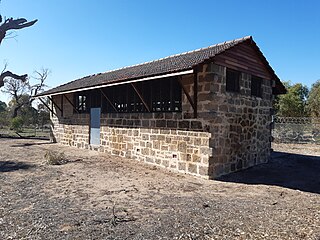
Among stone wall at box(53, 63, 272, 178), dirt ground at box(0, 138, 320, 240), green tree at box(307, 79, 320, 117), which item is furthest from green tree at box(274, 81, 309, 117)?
dirt ground at box(0, 138, 320, 240)

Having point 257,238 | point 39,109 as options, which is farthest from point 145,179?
point 39,109

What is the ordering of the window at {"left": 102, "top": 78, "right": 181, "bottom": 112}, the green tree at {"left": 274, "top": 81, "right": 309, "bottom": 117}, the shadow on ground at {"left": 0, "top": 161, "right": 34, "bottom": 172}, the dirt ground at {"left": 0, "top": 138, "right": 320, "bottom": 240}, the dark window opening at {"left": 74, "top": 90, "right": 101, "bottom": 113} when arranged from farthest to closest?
the green tree at {"left": 274, "top": 81, "right": 309, "bottom": 117}, the dark window opening at {"left": 74, "top": 90, "right": 101, "bottom": 113}, the window at {"left": 102, "top": 78, "right": 181, "bottom": 112}, the shadow on ground at {"left": 0, "top": 161, "right": 34, "bottom": 172}, the dirt ground at {"left": 0, "top": 138, "right": 320, "bottom": 240}

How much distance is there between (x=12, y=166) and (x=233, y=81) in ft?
27.4

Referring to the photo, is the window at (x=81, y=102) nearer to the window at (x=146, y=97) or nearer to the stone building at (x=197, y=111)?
the stone building at (x=197, y=111)

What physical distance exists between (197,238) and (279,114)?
30.0 metres

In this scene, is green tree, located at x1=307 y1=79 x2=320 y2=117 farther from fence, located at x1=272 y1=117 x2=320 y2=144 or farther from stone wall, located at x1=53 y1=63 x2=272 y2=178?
stone wall, located at x1=53 y1=63 x2=272 y2=178

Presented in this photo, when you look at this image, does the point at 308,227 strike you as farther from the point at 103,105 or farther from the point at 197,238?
the point at 103,105

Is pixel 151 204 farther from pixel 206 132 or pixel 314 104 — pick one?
pixel 314 104

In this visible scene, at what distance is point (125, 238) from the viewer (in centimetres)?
348

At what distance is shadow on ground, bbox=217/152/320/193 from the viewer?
7.20 meters

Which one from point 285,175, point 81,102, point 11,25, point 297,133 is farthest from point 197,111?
point 11,25

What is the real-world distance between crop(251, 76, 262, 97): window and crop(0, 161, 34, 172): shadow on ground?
871 cm

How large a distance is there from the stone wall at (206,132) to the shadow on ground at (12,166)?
3.55 meters

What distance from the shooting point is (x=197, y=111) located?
25.3 feet
